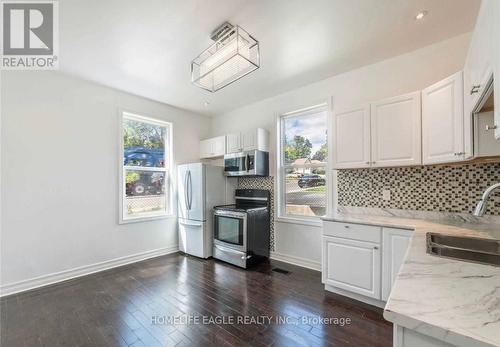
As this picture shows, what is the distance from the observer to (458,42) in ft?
7.44

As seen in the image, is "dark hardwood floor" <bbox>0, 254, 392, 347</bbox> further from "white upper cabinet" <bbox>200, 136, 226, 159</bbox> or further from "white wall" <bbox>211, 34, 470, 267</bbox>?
"white upper cabinet" <bbox>200, 136, 226, 159</bbox>

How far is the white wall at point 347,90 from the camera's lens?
2.37 meters

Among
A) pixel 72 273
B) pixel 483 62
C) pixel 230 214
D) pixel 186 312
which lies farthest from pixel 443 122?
pixel 72 273

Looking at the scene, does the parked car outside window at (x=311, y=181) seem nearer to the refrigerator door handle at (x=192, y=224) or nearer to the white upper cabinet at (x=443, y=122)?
the white upper cabinet at (x=443, y=122)

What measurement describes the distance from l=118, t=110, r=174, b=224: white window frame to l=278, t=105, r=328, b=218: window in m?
2.06

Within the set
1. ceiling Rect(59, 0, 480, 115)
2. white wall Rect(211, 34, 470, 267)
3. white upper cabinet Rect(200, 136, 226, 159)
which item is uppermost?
ceiling Rect(59, 0, 480, 115)

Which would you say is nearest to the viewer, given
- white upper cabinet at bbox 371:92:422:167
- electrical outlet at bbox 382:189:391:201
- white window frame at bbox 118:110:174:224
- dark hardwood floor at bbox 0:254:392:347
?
dark hardwood floor at bbox 0:254:392:347

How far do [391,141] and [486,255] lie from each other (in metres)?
1.33

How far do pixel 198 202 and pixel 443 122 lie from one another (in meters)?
Answer: 3.35

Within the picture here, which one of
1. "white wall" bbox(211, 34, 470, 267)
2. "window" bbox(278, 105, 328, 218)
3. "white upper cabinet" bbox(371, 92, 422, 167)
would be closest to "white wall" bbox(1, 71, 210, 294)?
"white wall" bbox(211, 34, 470, 267)

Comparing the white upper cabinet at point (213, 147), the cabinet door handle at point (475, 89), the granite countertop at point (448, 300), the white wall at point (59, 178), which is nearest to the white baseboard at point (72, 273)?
the white wall at point (59, 178)

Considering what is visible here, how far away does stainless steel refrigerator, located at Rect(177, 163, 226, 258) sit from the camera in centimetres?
381

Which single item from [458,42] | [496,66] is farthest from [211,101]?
[496,66]

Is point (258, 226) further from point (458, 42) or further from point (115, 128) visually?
point (458, 42)
